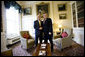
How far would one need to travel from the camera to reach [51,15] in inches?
203

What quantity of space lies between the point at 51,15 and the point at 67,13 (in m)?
1.03

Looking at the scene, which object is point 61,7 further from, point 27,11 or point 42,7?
point 27,11

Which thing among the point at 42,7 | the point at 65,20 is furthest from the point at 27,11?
the point at 65,20

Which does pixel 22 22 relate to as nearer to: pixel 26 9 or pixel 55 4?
pixel 26 9

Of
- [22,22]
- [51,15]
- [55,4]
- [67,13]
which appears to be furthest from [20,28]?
[67,13]

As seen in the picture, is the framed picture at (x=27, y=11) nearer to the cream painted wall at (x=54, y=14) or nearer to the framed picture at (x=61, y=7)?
the cream painted wall at (x=54, y=14)

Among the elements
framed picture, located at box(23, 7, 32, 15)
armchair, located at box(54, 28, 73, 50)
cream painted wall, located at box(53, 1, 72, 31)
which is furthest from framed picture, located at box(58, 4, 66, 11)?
armchair, located at box(54, 28, 73, 50)

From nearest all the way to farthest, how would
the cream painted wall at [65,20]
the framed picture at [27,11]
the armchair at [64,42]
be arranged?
the armchair at [64,42] → the cream painted wall at [65,20] → the framed picture at [27,11]

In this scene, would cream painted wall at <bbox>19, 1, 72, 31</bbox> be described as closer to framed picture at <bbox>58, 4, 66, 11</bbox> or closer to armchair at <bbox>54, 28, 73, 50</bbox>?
framed picture at <bbox>58, 4, 66, 11</bbox>

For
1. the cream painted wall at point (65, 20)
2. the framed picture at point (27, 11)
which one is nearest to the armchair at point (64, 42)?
the cream painted wall at point (65, 20)

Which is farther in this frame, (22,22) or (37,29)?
(22,22)

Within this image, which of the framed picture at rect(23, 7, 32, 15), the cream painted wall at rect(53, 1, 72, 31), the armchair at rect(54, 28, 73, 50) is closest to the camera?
the armchair at rect(54, 28, 73, 50)

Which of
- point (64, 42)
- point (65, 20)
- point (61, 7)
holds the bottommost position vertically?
point (64, 42)

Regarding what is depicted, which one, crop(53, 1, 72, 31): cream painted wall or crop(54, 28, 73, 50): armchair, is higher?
crop(53, 1, 72, 31): cream painted wall
